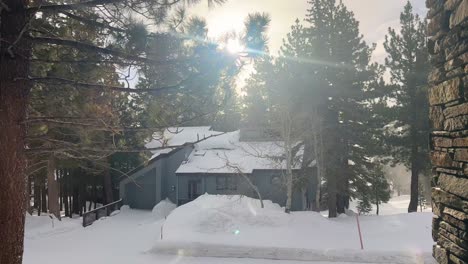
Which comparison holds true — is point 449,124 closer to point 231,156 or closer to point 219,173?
point 219,173

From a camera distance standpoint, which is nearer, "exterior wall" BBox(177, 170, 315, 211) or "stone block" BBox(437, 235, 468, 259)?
"stone block" BBox(437, 235, 468, 259)

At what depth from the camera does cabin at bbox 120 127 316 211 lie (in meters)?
24.5

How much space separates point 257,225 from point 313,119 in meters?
8.32

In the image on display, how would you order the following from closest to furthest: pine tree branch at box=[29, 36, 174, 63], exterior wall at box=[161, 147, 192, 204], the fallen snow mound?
pine tree branch at box=[29, 36, 174, 63]
the fallen snow mound
exterior wall at box=[161, 147, 192, 204]

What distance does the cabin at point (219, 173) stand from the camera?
2451cm

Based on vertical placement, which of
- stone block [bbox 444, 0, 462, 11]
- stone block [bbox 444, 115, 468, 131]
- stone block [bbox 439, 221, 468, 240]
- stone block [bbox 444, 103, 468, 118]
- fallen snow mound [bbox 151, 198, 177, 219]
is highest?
stone block [bbox 444, 0, 462, 11]

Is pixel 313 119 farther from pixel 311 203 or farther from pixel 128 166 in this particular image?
pixel 128 166

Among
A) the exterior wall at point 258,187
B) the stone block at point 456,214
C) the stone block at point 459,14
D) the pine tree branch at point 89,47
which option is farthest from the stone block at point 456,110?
the exterior wall at point 258,187

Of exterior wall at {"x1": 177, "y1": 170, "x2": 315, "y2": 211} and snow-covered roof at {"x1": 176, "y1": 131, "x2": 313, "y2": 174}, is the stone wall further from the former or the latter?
exterior wall at {"x1": 177, "y1": 170, "x2": 315, "y2": 211}

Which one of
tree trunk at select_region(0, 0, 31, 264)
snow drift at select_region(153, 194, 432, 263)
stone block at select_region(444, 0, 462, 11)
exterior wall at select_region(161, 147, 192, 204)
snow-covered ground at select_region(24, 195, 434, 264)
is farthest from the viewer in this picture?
exterior wall at select_region(161, 147, 192, 204)

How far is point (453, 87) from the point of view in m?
4.01

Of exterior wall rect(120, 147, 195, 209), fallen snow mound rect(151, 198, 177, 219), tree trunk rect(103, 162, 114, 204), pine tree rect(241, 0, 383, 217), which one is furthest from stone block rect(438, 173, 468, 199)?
tree trunk rect(103, 162, 114, 204)

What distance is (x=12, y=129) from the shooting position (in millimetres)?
5016

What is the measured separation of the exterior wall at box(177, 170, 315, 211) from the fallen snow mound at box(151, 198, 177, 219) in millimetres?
840
